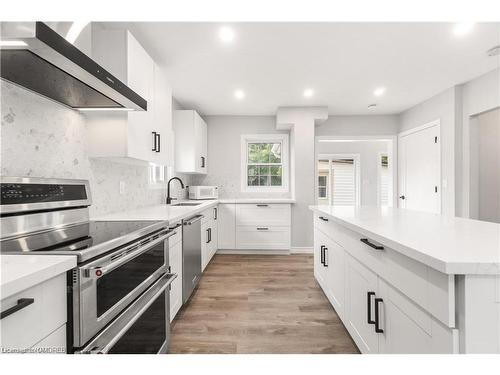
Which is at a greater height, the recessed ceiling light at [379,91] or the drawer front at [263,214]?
the recessed ceiling light at [379,91]

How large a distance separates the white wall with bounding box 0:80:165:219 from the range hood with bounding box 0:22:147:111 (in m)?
0.07

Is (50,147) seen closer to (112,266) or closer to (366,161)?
(112,266)

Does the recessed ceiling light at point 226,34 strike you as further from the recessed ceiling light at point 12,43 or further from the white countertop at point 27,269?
the white countertop at point 27,269

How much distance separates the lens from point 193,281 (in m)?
2.55

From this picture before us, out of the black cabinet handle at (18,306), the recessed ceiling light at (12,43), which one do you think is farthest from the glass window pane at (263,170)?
the black cabinet handle at (18,306)

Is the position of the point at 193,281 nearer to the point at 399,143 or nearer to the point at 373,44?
the point at 373,44

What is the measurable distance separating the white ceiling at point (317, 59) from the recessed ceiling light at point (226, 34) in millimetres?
43

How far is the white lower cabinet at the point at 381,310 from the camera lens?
0.88 m

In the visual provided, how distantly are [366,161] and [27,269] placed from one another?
7.69 meters

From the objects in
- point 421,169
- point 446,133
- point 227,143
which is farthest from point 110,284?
point 421,169
